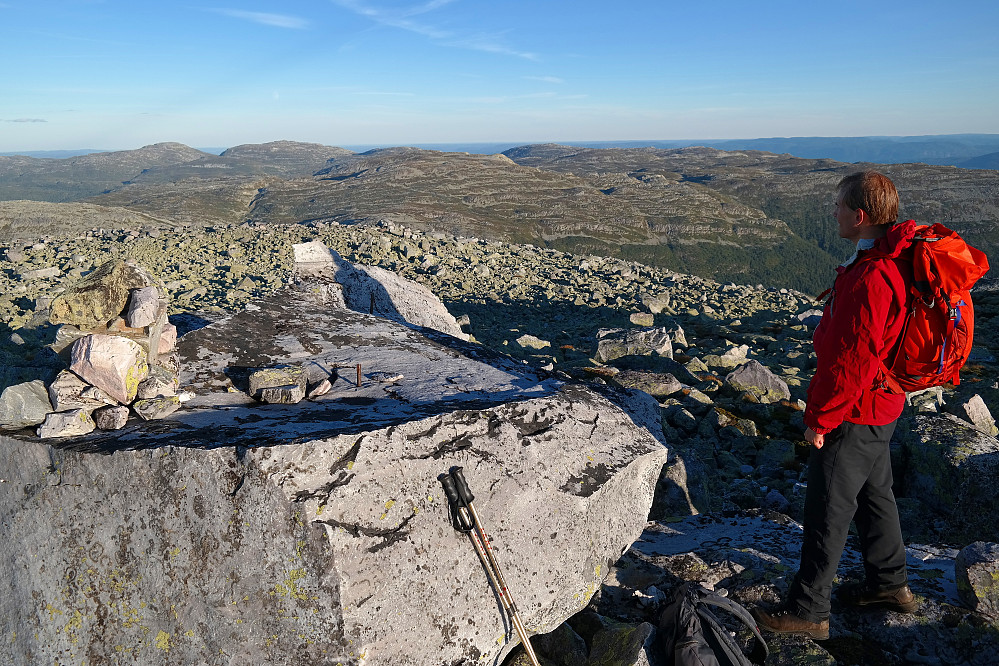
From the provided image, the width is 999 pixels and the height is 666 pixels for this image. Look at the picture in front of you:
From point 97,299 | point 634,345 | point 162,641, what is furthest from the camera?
point 634,345

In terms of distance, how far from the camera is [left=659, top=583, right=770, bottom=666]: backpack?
441 cm

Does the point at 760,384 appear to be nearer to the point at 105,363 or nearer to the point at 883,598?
the point at 883,598

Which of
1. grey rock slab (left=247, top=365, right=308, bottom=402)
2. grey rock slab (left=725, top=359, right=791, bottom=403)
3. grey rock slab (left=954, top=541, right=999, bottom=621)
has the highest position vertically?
grey rock slab (left=247, top=365, right=308, bottom=402)

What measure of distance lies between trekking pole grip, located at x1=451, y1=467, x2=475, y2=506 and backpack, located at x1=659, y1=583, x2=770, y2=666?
2.01 meters

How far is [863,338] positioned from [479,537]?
349cm

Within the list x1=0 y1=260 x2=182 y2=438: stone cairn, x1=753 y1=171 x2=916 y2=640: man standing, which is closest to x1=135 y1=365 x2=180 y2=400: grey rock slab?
x1=0 y1=260 x2=182 y2=438: stone cairn

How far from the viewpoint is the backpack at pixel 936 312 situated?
4.28 meters

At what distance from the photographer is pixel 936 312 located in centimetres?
448

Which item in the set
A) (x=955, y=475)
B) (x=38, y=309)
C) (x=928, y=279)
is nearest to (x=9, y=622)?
(x=928, y=279)

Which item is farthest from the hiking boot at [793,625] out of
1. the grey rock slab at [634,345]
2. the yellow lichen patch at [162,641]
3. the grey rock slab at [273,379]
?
the grey rock slab at [634,345]

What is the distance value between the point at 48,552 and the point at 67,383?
57.5 inches

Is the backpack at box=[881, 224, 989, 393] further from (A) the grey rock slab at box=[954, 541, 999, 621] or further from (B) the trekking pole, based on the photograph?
(B) the trekking pole

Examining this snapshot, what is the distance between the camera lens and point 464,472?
15.4ft

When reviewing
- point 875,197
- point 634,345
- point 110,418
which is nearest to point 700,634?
point 875,197
